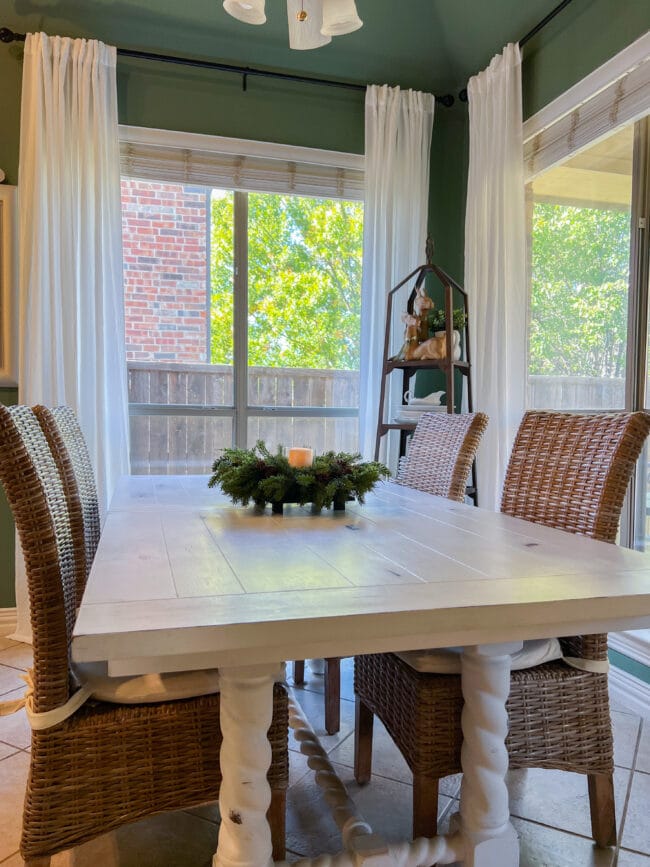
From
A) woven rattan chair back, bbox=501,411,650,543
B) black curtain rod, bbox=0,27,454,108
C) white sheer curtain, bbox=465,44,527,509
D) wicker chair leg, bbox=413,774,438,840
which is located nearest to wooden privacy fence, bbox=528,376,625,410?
white sheer curtain, bbox=465,44,527,509

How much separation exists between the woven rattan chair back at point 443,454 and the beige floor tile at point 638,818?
919 millimetres

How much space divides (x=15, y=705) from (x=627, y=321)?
93.9 inches

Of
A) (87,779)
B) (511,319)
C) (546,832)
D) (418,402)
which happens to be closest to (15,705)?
(87,779)

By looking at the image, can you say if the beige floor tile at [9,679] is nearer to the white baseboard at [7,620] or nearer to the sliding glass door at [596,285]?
the white baseboard at [7,620]

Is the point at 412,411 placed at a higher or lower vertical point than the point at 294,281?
lower

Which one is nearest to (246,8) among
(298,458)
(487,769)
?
(298,458)

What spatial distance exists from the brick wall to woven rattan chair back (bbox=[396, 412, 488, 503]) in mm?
1376

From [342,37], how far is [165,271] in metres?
1.44

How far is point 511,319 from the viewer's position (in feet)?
9.40

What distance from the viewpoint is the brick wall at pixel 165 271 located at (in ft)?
10.3

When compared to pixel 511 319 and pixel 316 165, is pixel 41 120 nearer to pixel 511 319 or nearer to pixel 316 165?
pixel 316 165

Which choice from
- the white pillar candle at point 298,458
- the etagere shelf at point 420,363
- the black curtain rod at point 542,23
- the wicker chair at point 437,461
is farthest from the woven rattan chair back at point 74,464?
the black curtain rod at point 542,23

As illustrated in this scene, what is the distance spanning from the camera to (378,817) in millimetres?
1599

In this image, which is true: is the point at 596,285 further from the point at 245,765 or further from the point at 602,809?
the point at 245,765
